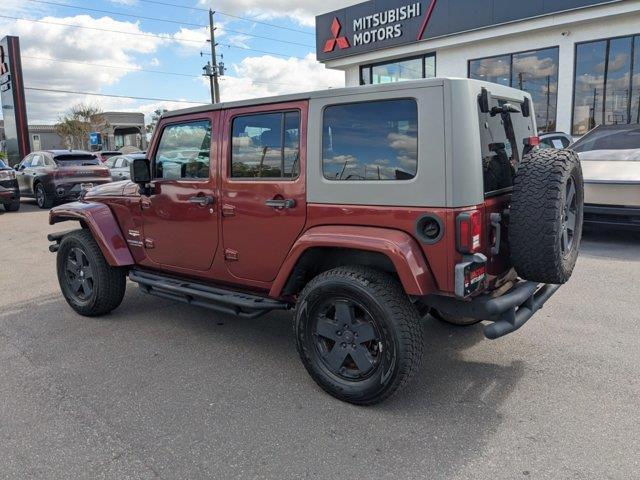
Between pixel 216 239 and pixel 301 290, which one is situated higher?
pixel 216 239

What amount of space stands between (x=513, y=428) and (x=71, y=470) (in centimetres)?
233

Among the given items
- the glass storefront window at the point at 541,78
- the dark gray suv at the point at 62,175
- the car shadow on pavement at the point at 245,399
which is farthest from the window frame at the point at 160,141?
the glass storefront window at the point at 541,78

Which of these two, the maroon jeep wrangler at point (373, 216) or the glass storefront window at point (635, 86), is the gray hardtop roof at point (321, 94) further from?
the glass storefront window at point (635, 86)

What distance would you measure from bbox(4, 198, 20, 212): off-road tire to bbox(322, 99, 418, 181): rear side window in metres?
13.4

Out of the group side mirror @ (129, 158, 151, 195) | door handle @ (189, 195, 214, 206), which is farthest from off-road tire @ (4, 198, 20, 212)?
door handle @ (189, 195, 214, 206)

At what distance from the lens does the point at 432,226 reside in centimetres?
287

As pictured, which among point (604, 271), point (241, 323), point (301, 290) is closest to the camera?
point (301, 290)

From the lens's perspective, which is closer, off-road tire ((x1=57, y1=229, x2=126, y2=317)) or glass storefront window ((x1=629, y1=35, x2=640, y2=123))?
off-road tire ((x1=57, y1=229, x2=126, y2=317))

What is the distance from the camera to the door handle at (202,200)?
392 cm

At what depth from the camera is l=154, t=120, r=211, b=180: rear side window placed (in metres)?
4.04

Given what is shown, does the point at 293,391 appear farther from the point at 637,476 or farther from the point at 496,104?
the point at 496,104

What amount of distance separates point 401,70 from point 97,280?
15332 millimetres

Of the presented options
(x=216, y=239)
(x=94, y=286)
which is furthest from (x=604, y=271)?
(x=94, y=286)

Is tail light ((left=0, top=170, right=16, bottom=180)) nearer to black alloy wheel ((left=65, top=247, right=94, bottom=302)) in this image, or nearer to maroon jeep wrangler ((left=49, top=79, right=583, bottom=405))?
black alloy wheel ((left=65, top=247, right=94, bottom=302))
